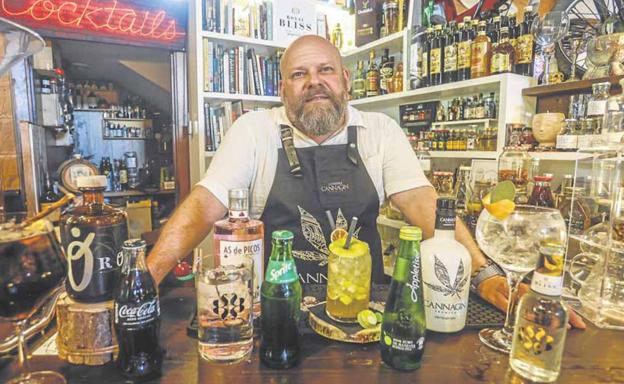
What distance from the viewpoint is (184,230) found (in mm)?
1093

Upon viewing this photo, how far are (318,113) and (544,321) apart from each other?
1.13m

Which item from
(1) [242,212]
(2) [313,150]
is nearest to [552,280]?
(1) [242,212]

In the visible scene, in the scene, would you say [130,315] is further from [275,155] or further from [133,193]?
[133,193]

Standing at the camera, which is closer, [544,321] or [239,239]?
[544,321]

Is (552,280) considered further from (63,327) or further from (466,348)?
(63,327)

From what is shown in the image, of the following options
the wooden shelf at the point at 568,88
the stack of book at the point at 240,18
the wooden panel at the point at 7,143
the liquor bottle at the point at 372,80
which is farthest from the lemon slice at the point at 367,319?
the wooden panel at the point at 7,143

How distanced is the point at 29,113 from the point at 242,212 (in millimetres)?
3324

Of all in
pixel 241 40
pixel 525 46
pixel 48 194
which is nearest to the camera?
pixel 525 46

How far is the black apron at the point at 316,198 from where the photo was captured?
1.34m

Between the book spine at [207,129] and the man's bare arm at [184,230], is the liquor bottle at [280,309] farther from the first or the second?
the book spine at [207,129]

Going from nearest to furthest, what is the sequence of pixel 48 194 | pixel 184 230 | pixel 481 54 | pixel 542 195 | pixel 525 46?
pixel 184 230
pixel 542 195
pixel 525 46
pixel 481 54
pixel 48 194

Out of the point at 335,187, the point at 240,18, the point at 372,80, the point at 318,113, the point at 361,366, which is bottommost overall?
the point at 361,366

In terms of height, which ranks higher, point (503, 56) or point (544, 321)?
point (503, 56)

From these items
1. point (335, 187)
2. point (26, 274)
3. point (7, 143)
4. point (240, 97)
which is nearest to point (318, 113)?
point (335, 187)
